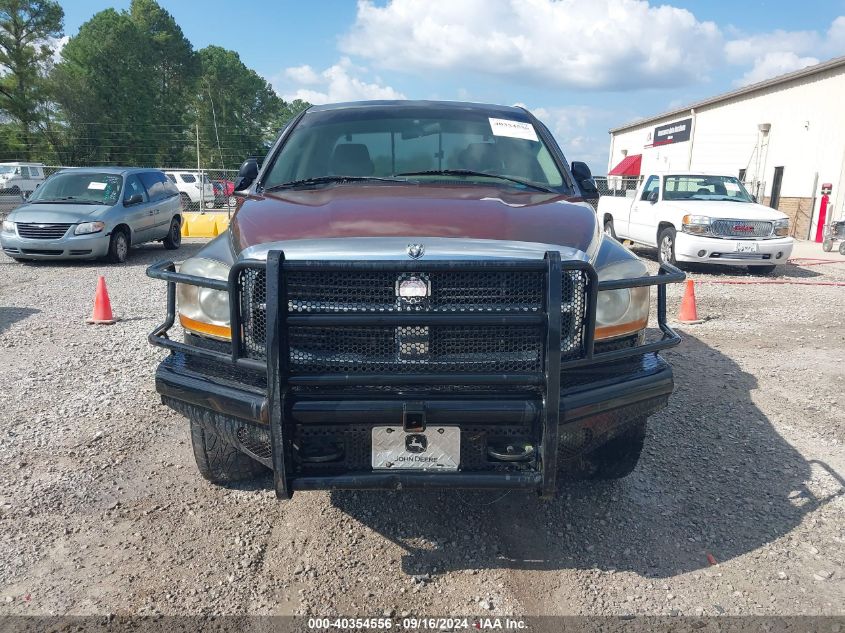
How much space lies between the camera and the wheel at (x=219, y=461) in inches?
128

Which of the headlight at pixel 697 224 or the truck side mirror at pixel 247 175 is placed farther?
the headlight at pixel 697 224

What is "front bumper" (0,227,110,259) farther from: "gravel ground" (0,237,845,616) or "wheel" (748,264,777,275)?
"wheel" (748,264,777,275)

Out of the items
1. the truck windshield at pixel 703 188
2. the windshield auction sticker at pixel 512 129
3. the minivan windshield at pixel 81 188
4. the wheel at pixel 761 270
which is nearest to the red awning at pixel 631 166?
the truck windshield at pixel 703 188

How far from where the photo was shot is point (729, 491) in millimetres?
3498

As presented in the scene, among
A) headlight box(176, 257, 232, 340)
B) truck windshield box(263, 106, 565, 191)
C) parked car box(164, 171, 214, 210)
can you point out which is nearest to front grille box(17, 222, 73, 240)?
truck windshield box(263, 106, 565, 191)

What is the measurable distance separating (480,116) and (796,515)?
2908 mm

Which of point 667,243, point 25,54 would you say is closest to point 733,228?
point 667,243

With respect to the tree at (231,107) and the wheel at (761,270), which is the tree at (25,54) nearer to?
the tree at (231,107)

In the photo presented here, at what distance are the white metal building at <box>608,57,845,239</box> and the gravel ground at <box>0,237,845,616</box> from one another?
1826 centimetres

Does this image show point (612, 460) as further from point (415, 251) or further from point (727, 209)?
point (727, 209)

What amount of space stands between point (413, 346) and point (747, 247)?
9.89 meters

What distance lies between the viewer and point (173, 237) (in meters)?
14.3

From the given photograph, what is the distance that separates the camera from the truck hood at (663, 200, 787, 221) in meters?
10.7

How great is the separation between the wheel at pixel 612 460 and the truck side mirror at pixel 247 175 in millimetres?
2532
